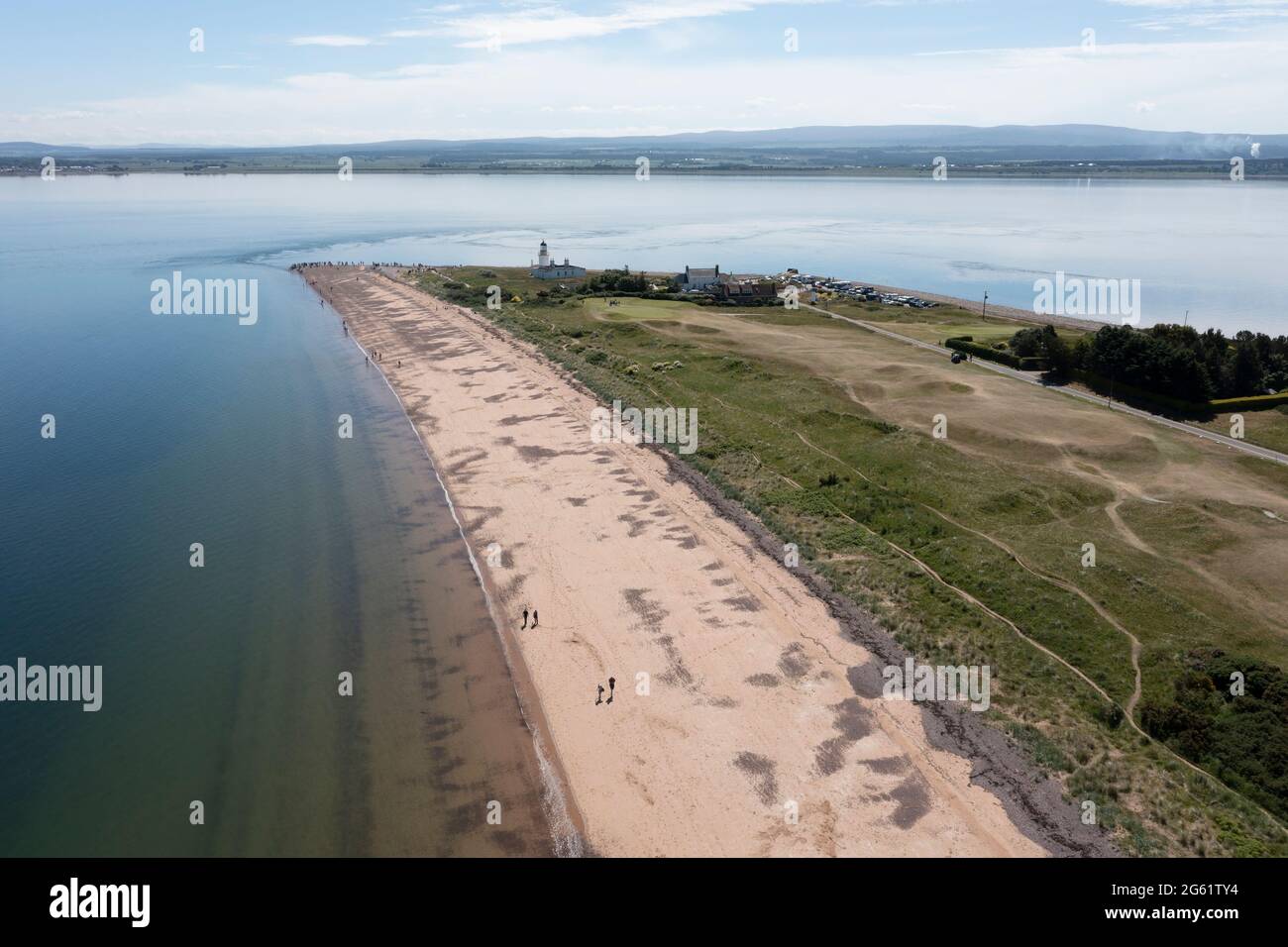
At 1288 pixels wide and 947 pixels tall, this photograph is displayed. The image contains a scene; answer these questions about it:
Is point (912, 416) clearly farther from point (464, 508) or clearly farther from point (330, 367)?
point (330, 367)

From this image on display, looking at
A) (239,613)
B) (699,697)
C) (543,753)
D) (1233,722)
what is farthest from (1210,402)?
(239,613)

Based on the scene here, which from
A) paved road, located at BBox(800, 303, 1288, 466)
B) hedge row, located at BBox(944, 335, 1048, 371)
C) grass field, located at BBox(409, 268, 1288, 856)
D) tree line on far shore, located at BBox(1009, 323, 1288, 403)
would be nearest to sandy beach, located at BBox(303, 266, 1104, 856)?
grass field, located at BBox(409, 268, 1288, 856)

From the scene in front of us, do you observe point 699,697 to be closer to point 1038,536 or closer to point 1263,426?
point 1038,536

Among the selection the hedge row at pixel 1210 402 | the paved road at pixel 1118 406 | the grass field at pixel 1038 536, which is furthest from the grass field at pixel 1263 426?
the grass field at pixel 1038 536

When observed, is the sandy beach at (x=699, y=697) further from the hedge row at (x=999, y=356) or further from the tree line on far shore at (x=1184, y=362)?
the hedge row at (x=999, y=356)

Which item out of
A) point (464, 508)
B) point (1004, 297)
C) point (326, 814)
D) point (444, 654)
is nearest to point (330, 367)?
point (464, 508)

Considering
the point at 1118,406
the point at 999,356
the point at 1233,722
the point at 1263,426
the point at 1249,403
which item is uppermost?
the point at 999,356

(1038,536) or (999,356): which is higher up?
(999,356)
